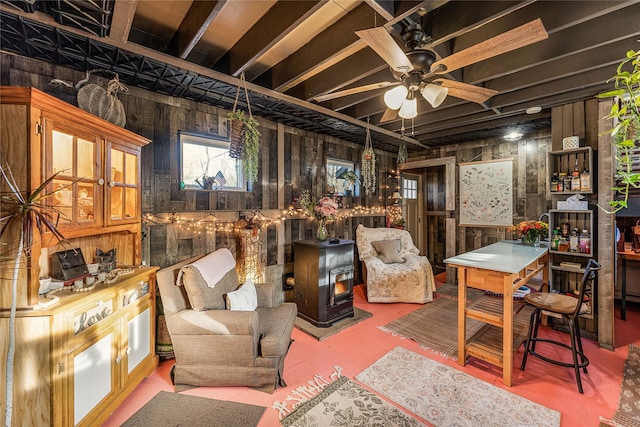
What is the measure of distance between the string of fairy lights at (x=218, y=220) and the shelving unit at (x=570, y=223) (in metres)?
3.12

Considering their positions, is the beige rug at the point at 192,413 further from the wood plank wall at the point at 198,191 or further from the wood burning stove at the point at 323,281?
the wood burning stove at the point at 323,281

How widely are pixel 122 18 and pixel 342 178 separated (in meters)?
3.42

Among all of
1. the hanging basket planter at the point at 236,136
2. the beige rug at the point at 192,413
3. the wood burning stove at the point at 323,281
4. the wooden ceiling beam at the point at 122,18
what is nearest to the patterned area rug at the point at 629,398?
the wood burning stove at the point at 323,281

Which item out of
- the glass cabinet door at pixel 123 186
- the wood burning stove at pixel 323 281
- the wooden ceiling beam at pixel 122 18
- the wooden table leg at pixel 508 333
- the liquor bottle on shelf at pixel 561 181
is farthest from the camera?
the wood burning stove at pixel 323 281

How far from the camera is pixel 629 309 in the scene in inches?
149

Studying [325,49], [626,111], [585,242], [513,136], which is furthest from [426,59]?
[513,136]

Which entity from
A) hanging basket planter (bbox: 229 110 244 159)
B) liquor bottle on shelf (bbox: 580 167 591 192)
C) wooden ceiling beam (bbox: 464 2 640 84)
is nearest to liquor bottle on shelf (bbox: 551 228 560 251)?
liquor bottle on shelf (bbox: 580 167 591 192)

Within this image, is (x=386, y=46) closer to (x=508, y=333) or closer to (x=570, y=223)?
(x=508, y=333)

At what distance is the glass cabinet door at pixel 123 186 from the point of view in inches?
82.6

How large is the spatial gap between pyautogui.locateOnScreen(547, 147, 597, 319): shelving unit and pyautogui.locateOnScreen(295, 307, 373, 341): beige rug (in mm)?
2307

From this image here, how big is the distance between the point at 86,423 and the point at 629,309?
241 inches

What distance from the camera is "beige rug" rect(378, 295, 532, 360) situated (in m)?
2.83

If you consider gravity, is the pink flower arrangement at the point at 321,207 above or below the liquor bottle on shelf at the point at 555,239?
above

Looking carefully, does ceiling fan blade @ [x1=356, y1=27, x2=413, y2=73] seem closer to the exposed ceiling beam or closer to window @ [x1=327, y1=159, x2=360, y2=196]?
the exposed ceiling beam
